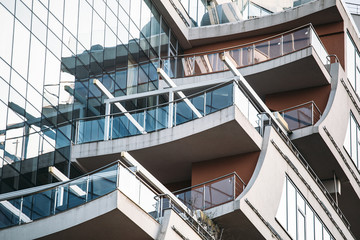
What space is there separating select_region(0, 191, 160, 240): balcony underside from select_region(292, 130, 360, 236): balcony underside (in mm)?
9652

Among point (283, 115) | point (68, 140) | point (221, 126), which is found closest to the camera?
point (221, 126)

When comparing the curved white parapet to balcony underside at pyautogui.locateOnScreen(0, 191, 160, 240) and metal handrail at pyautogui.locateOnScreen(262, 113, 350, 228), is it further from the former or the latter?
balcony underside at pyautogui.locateOnScreen(0, 191, 160, 240)

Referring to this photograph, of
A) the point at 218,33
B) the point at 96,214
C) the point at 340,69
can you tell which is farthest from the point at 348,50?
the point at 96,214

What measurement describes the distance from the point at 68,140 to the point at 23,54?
2.78 meters

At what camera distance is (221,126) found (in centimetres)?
2894

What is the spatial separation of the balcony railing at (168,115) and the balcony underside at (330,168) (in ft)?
11.2

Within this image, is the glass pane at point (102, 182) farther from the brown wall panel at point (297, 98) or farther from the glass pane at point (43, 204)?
the brown wall panel at point (297, 98)

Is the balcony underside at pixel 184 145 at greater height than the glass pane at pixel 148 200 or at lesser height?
greater

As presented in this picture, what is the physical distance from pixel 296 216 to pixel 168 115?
445cm

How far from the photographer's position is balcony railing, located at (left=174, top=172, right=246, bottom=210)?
27.8 m

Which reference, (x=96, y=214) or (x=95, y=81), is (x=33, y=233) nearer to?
(x=96, y=214)

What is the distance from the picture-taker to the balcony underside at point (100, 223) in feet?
78.2

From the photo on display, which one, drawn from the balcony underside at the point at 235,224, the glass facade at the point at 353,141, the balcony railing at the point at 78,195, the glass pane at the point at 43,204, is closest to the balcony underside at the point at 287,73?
the glass facade at the point at 353,141

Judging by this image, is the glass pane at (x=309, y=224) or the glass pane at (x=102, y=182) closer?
the glass pane at (x=102, y=182)
